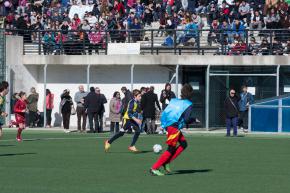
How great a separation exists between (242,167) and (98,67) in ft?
74.7

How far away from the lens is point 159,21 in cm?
4491

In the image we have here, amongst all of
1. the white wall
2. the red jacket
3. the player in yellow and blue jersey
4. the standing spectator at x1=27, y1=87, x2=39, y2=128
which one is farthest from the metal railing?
the player in yellow and blue jersey

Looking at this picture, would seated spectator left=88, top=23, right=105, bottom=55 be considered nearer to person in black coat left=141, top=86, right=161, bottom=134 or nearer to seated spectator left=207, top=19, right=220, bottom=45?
seated spectator left=207, top=19, right=220, bottom=45

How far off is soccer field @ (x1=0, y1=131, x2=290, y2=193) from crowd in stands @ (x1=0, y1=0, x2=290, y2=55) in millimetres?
9920

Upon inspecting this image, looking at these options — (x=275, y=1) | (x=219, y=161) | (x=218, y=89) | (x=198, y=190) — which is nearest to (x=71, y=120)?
(x=218, y=89)

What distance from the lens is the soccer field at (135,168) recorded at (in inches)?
684

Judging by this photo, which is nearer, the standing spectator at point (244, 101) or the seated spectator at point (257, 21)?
the standing spectator at point (244, 101)

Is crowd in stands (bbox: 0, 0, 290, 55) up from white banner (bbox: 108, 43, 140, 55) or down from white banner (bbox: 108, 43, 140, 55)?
up

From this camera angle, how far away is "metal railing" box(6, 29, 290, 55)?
4119 centimetres

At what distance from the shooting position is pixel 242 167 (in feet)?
71.0

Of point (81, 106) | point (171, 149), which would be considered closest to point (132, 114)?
point (171, 149)

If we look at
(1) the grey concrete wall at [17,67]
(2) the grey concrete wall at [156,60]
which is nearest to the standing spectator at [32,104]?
(1) the grey concrete wall at [17,67]

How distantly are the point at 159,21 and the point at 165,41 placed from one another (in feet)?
7.44

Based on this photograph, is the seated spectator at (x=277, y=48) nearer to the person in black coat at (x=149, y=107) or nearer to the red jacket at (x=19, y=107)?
the person in black coat at (x=149, y=107)
